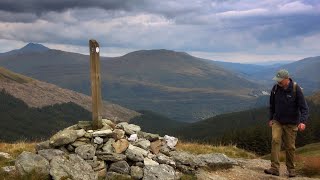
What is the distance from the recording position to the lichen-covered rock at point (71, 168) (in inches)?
530

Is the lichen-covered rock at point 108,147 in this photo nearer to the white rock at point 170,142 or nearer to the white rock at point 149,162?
the white rock at point 149,162

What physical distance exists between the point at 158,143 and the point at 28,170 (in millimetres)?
5804

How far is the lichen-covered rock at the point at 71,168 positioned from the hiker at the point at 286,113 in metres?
7.15

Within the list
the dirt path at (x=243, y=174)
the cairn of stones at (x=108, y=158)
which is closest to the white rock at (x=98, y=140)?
the cairn of stones at (x=108, y=158)

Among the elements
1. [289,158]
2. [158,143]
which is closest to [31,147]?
[158,143]

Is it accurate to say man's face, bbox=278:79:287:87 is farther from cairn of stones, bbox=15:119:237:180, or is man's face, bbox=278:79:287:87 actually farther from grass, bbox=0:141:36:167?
grass, bbox=0:141:36:167

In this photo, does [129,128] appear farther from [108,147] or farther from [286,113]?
[286,113]

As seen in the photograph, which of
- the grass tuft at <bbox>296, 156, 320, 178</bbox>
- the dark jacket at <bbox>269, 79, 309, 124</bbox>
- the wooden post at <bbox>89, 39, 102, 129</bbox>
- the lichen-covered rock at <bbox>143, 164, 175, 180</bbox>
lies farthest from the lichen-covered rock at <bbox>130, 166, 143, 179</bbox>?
the grass tuft at <bbox>296, 156, 320, 178</bbox>

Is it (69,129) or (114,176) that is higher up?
(69,129)

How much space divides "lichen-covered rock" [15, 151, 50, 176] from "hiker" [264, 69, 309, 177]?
28.2 feet

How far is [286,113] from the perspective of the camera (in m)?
15.6

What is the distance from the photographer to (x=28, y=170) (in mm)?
13438

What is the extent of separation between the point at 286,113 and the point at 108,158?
699 centimetres

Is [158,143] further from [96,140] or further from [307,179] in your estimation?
[307,179]
